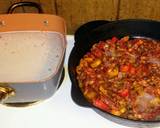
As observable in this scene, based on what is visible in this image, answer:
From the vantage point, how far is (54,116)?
0.86 metres

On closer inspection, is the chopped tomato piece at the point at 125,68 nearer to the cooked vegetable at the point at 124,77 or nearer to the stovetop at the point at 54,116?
the cooked vegetable at the point at 124,77

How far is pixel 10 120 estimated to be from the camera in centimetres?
86

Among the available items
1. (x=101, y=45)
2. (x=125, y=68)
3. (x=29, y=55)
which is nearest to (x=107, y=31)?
(x=101, y=45)

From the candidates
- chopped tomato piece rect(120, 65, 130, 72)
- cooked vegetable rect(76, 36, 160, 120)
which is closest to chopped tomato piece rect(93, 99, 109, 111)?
cooked vegetable rect(76, 36, 160, 120)

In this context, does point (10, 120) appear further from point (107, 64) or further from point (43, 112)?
point (107, 64)

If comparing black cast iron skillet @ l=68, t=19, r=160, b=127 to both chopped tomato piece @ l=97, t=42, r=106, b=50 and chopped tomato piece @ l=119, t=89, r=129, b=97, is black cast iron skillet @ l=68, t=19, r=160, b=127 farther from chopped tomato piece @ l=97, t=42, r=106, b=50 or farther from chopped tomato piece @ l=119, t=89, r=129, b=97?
chopped tomato piece @ l=119, t=89, r=129, b=97

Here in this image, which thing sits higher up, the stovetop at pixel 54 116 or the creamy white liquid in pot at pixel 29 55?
the creamy white liquid in pot at pixel 29 55

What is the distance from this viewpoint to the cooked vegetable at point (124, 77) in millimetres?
828

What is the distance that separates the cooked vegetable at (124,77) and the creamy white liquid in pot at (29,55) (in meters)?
0.12

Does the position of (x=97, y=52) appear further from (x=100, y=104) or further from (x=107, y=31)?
(x=100, y=104)

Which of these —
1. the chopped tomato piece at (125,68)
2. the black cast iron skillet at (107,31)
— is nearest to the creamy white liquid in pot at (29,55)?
the black cast iron skillet at (107,31)

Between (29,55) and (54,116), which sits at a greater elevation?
(29,55)

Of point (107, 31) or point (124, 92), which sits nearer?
point (124, 92)

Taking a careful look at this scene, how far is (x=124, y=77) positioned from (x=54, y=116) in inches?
9.8
